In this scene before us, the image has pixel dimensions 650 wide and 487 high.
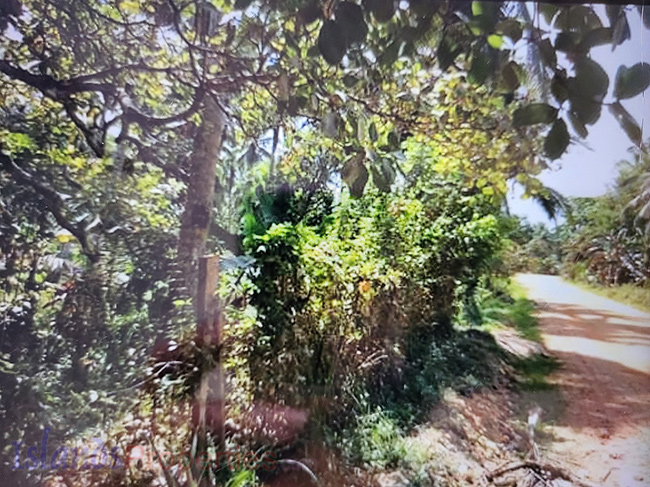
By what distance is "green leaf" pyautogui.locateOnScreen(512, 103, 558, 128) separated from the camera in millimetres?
662

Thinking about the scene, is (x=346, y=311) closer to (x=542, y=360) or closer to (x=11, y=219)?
(x=542, y=360)

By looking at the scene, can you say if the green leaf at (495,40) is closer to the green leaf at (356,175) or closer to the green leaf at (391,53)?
the green leaf at (391,53)

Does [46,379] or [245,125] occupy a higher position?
[245,125]

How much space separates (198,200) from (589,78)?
0.61 metres

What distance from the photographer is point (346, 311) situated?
71cm

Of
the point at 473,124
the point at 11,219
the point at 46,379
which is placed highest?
the point at 473,124

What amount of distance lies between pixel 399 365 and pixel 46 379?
1.79 ft

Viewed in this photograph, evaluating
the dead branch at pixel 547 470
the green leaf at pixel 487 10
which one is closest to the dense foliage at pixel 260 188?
the green leaf at pixel 487 10

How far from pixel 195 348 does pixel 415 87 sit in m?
0.53

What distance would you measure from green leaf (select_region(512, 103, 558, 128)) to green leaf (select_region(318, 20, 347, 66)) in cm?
28

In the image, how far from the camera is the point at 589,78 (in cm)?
65

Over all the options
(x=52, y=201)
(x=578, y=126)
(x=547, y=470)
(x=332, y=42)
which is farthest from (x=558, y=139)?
(x=52, y=201)

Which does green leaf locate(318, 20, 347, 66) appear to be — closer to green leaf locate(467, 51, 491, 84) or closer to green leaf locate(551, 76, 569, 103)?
green leaf locate(467, 51, 491, 84)

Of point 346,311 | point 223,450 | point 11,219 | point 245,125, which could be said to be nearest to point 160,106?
point 245,125
